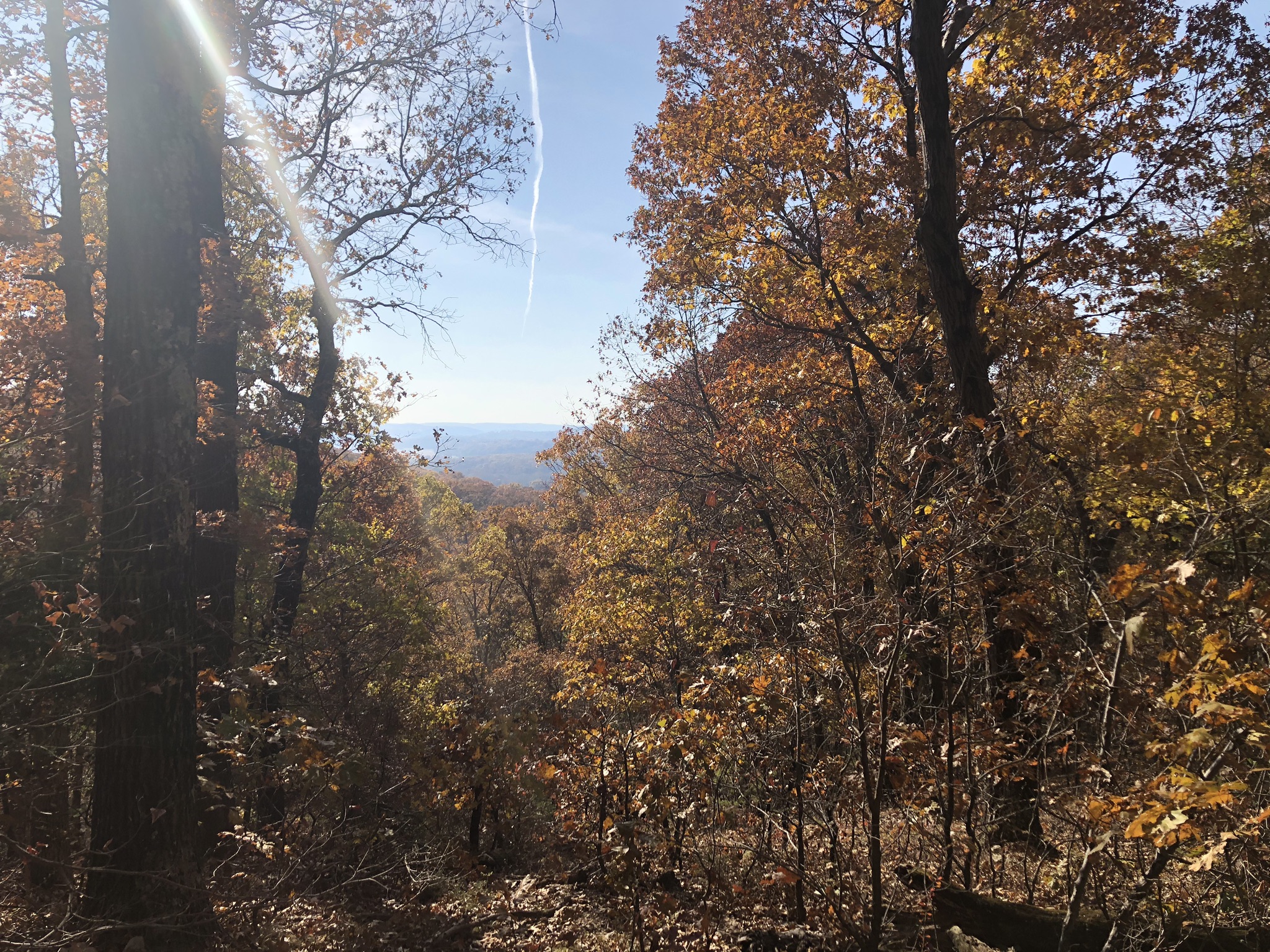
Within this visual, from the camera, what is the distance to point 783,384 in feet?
33.5

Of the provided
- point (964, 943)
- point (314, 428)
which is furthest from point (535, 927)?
point (314, 428)

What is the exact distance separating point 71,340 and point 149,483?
3344mm

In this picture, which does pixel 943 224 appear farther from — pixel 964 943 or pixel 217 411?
pixel 217 411

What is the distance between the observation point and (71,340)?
6.20 meters

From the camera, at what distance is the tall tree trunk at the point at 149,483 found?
12.7 feet

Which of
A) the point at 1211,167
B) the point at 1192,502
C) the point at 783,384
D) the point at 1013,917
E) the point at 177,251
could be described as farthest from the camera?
the point at 783,384

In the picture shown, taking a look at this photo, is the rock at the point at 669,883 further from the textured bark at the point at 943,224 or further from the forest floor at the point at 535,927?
the textured bark at the point at 943,224

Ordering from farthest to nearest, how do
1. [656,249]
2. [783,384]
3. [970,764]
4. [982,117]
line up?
1. [656,249]
2. [783,384]
3. [982,117]
4. [970,764]

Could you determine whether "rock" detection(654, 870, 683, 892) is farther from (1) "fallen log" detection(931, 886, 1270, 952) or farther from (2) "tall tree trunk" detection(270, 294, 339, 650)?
(2) "tall tree trunk" detection(270, 294, 339, 650)

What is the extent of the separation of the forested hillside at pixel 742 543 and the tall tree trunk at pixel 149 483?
Answer: 0.03 m

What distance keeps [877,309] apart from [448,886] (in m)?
10.9

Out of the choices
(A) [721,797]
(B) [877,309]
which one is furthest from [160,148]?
(B) [877,309]

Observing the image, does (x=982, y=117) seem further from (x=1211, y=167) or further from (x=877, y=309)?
(x=1211, y=167)

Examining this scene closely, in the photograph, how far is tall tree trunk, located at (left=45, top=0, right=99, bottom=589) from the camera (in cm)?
516
